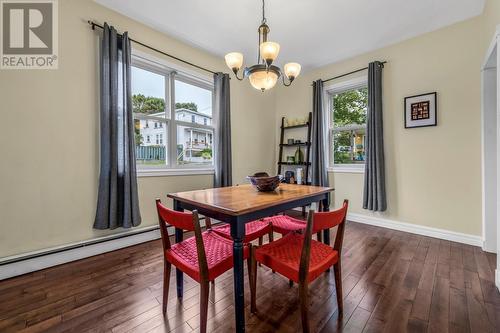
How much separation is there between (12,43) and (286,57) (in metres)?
3.31

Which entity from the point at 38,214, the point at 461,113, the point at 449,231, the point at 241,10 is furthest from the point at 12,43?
the point at 449,231

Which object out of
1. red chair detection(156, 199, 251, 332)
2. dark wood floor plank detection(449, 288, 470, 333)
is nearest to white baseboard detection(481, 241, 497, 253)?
dark wood floor plank detection(449, 288, 470, 333)

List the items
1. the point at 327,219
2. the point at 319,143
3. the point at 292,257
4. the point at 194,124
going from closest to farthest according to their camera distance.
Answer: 1. the point at 327,219
2. the point at 292,257
3. the point at 194,124
4. the point at 319,143

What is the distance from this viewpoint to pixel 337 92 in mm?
3887

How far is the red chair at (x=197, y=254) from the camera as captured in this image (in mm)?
1174

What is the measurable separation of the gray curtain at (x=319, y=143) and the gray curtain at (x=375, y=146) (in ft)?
2.33

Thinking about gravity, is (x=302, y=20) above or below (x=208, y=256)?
Result: above

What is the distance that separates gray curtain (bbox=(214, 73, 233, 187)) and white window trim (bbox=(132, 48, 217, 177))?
13cm

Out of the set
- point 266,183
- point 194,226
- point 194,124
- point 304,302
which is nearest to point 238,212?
point 194,226

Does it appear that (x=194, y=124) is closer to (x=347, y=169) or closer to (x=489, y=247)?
(x=347, y=169)

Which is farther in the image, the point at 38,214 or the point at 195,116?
the point at 195,116

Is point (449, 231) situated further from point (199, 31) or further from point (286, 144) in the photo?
point (199, 31)

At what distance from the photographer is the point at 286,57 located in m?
3.67

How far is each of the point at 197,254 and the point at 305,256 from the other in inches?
24.1
